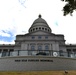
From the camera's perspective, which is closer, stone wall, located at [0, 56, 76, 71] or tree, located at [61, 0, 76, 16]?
tree, located at [61, 0, 76, 16]

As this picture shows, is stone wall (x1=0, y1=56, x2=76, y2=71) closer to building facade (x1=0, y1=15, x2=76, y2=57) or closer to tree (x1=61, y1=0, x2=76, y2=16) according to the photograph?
tree (x1=61, y1=0, x2=76, y2=16)

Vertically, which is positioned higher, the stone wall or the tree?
the tree

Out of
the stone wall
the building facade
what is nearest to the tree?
the stone wall

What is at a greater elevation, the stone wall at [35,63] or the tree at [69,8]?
the tree at [69,8]

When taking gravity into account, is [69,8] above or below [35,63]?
above

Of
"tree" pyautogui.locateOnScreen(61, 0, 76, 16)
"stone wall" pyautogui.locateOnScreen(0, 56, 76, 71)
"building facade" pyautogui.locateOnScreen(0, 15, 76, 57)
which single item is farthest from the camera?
"building facade" pyautogui.locateOnScreen(0, 15, 76, 57)

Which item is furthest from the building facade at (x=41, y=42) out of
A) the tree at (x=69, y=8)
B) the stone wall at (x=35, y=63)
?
the tree at (x=69, y=8)

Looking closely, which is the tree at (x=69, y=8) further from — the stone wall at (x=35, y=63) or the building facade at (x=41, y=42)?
the building facade at (x=41, y=42)

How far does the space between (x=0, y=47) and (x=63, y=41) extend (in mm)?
33388

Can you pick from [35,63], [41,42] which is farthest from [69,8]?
[41,42]

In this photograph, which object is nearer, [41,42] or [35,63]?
[35,63]

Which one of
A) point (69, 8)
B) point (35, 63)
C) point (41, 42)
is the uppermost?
point (41, 42)

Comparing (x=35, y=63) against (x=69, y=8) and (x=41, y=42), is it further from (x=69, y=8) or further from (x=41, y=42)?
(x=41, y=42)

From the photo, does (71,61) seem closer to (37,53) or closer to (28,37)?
(37,53)
